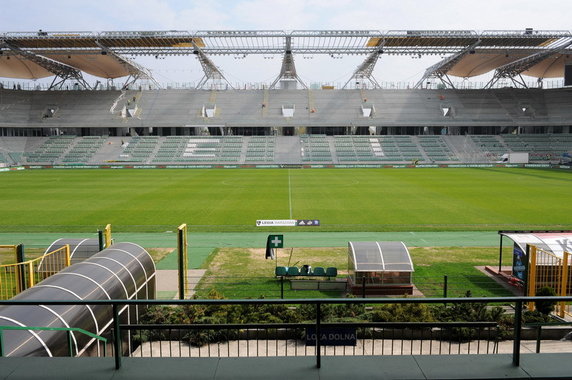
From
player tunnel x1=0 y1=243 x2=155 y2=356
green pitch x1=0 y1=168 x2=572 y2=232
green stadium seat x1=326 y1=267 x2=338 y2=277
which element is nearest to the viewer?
player tunnel x1=0 y1=243 x2=155 y2=356

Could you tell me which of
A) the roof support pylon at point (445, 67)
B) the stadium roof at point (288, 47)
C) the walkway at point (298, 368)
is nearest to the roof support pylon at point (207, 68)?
the stadium roof at point (288, 47)

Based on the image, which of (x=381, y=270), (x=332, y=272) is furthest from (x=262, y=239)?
(x=381, y=270)

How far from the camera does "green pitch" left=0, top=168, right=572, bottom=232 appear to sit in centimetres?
2509

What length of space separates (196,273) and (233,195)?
19775 mm

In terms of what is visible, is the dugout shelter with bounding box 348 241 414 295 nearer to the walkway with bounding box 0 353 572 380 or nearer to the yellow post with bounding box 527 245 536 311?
the yellow post with bounding box 527 245 536 311

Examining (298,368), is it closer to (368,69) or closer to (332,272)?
(332,272)

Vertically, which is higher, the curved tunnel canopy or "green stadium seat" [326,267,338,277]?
the curved tunnel canopy

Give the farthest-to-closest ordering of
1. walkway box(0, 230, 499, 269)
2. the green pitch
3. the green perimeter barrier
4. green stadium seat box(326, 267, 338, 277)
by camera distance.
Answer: the green perimeter barrier, the green pitch, walkway box(0, 230, 499, 269), green stadium seat box(326, 267, 338, 277)

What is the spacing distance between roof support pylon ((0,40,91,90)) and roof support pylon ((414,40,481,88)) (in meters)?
65.0

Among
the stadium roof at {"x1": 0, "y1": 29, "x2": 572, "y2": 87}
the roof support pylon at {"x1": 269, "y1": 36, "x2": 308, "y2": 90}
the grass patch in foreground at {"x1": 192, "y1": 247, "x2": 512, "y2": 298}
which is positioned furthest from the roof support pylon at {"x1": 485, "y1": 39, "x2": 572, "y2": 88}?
the grass patch in foreground at {"x1": 192, "y1": 247, "x2": 512, "y2": 298}

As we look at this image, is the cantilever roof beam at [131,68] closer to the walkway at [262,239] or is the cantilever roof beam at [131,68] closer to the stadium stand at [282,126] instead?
the stadium stand at [282,126]

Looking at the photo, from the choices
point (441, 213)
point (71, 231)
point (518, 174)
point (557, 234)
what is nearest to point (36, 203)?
point (71, 231)

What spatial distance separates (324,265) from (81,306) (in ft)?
34.4

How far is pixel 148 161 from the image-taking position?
65.9 m
